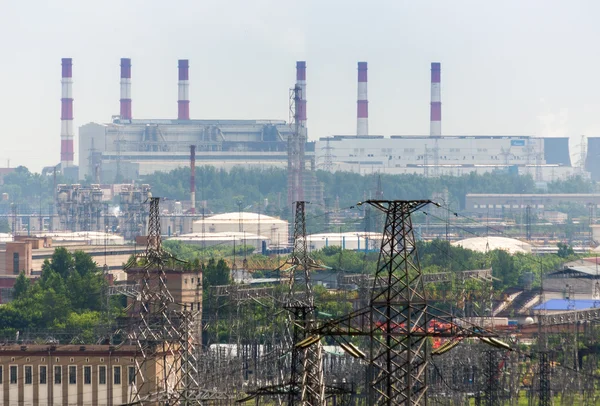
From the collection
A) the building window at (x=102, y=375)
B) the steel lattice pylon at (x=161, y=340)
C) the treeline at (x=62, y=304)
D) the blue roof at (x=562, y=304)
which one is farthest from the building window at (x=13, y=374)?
the blue roof at (x=562, y=304)

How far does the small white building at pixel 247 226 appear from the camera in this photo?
14588 centimetres

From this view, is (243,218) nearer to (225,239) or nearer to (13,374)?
(225,239)

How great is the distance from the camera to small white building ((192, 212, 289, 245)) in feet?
479

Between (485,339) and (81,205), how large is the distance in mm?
140718

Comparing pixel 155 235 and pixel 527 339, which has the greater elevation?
pixel 155 235

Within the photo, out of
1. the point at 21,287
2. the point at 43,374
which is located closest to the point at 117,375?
the point at 43,374

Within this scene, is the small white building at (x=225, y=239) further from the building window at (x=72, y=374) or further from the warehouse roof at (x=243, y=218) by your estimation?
the building window at (x=72, y=374)

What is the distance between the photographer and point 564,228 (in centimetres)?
16662

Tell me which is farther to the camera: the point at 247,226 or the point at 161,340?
the point at 247,226

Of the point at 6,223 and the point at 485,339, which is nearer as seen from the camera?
the point at 485,339

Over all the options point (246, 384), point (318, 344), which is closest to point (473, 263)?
point (246, 384)

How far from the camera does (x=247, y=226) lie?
492 ft

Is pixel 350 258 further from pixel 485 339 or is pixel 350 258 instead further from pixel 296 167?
pixel 485 339

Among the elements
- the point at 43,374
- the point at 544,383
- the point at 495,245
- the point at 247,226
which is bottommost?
the point at 43,374
